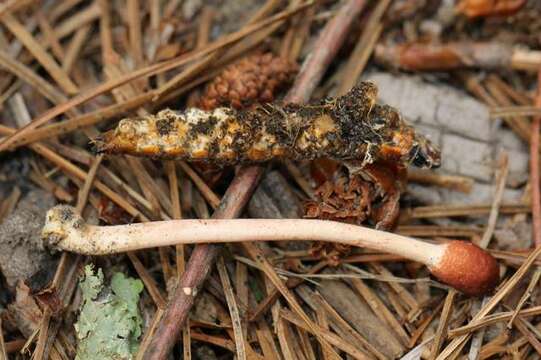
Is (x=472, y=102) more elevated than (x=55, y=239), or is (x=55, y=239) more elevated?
(x=55, y=239)

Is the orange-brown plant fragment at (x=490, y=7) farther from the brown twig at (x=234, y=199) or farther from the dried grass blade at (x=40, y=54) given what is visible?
the dried grass blade at (x=40, y=54)

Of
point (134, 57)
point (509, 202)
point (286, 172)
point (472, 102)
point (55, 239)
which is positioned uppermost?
point (134, 57)

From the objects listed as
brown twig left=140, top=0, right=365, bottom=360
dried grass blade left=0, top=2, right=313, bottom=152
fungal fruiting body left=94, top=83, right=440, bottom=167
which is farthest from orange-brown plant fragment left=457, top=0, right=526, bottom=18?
fungal fruiting body left=94, top=83, right=440, bottom=167

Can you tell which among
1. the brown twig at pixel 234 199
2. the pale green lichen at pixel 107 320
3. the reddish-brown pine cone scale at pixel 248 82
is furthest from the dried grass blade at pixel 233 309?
the reddish-brown pine cone scale at pixel 248 82

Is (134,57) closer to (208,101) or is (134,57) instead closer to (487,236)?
(208,101)

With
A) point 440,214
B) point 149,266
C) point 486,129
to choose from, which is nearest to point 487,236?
point 440,214

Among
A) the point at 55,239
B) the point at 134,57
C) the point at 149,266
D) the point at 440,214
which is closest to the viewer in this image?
the point at 55,239
